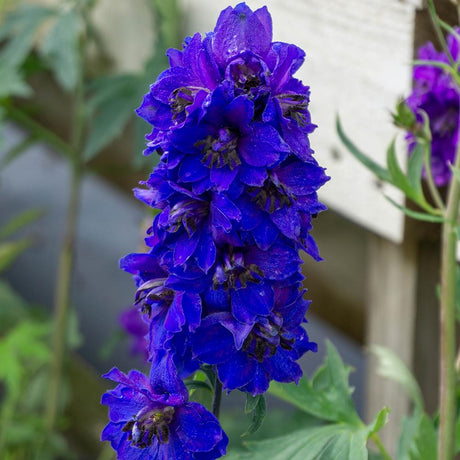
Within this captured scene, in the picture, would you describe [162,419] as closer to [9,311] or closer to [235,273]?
[235,273]

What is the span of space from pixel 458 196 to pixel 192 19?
0.63m

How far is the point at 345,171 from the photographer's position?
110 centimetres

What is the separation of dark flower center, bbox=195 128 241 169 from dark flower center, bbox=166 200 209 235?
0.10 feet

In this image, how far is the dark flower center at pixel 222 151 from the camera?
532 millimetres

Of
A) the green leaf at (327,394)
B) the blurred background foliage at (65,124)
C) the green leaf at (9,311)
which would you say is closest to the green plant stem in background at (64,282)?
the blurred background foliage at (65,124)

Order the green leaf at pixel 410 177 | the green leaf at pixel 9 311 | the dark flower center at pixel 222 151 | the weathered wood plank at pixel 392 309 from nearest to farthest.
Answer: the dark flower center at pixel 222 151, the green leaf at pixel 410 177, the weathered wood plank at pixel 392 309, the green leaf at pixel 9 311

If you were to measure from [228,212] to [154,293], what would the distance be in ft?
0.32

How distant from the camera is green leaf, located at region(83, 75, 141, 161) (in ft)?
4.28

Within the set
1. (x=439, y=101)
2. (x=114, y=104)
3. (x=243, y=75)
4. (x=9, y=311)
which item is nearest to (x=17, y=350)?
(x=9, y=311)

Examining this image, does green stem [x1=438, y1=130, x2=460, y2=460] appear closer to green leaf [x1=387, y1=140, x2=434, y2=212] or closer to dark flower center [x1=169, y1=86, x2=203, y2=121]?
green leaf [x1=387, y1=140, x2=434, y2=212]

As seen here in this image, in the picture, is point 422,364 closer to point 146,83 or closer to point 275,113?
point 146,83

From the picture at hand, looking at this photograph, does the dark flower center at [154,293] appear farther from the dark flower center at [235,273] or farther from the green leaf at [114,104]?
the green leaf at [114,104]

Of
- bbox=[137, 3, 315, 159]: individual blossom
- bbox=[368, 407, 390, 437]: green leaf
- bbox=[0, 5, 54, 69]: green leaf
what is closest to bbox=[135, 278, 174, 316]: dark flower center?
bbox=[137, 3, 315, 159]: individual blossom

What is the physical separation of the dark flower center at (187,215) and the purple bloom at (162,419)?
0.33ft
